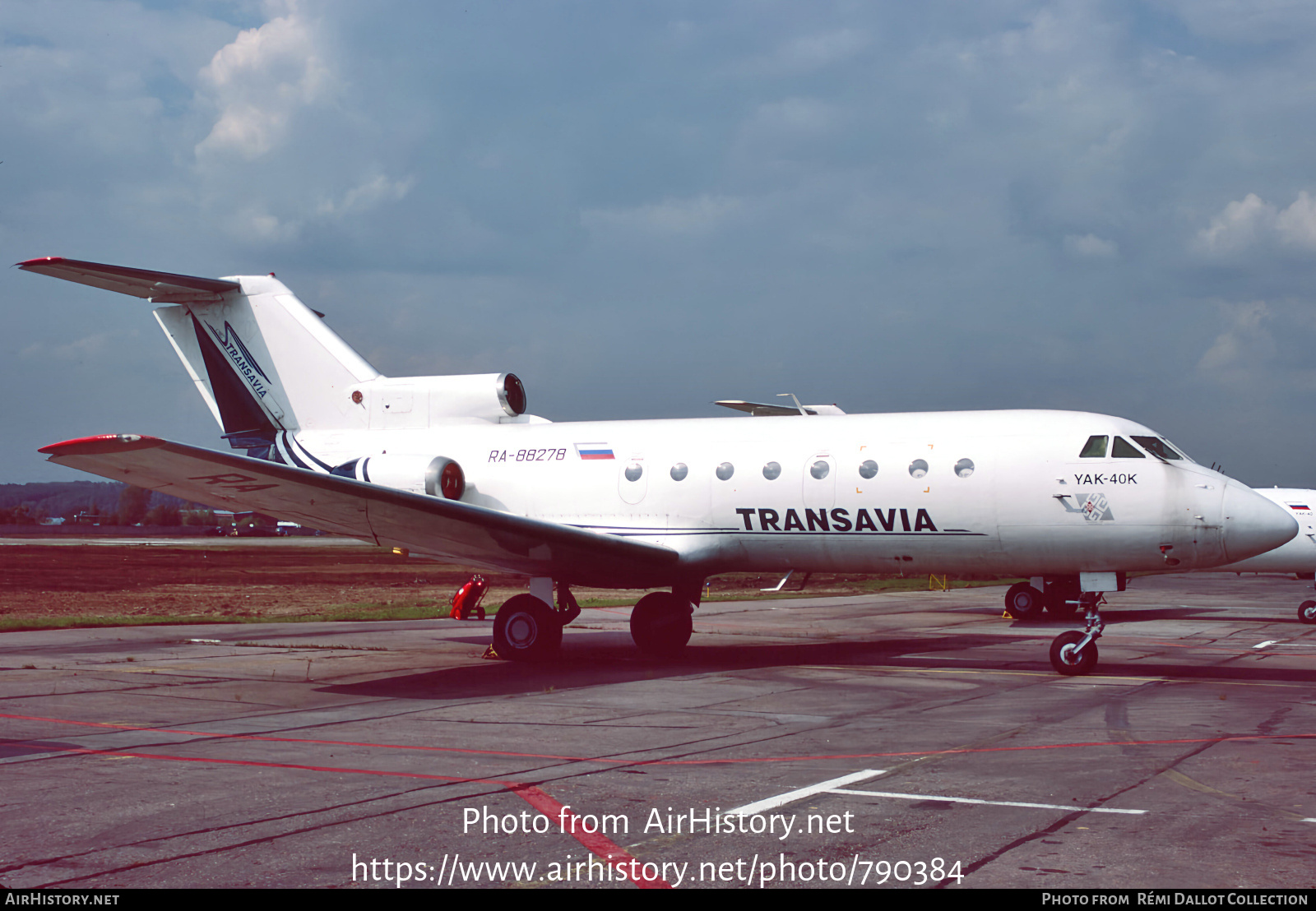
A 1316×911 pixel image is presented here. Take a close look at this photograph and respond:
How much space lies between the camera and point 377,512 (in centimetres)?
1412

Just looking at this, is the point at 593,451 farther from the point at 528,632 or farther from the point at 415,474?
the point at 528,632

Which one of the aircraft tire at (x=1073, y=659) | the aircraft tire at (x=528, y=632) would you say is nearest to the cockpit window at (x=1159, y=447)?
the aircraft tire at (x=1073, y=659)

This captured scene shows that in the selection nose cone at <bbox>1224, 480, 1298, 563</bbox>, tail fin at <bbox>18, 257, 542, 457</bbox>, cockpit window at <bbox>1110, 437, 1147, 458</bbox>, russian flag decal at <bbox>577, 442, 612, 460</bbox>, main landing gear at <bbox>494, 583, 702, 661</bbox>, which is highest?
tail fin at <bbox>18, 257, 542, 457</bbox>

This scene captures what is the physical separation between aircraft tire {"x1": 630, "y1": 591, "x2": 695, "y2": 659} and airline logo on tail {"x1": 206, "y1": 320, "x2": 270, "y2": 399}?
8.21m

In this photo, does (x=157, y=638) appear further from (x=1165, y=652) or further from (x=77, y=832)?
(x=1165, y=652)

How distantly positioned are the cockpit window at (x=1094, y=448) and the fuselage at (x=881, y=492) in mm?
20

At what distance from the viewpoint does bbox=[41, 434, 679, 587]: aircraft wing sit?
39.7 feet

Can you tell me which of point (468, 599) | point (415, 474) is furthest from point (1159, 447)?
point (468, 599)

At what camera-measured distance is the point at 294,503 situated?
14.2m

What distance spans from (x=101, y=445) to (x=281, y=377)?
8327 mm

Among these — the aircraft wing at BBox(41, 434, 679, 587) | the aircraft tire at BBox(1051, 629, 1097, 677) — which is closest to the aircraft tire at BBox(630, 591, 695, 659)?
the aircraft wing at BBox(41, 434, 679, 587)

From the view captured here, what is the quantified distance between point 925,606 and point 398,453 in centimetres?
1801

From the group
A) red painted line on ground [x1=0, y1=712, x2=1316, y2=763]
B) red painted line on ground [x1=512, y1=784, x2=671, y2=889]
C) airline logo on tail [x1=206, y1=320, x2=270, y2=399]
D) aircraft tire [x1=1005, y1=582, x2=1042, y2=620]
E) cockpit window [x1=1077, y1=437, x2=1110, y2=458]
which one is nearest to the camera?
red painted line on ground [x1=512, y1=784, x2=671, y2=889]

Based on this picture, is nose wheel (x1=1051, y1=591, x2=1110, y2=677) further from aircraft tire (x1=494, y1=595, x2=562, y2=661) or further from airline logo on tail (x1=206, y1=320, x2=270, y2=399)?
airline logo on tail (x1=206, y1=320, x2=270, y2=399)
